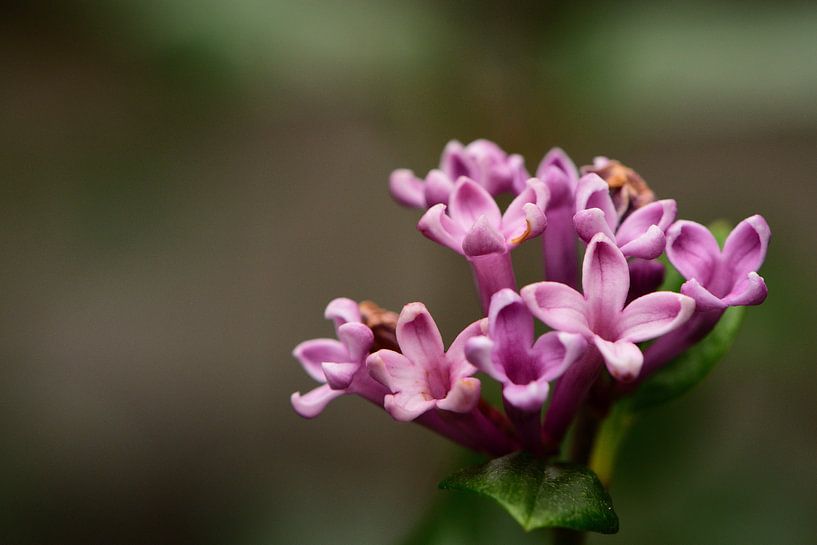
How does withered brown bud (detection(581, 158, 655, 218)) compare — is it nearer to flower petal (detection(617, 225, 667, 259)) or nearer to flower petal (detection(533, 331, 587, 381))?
flower petal (detection(617, 225, 667, 259))

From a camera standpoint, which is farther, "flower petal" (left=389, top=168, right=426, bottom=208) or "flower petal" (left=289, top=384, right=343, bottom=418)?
"flower petal" (left=389, top=168, right=426, bottom=208)

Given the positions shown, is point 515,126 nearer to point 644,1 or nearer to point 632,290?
point 644,1

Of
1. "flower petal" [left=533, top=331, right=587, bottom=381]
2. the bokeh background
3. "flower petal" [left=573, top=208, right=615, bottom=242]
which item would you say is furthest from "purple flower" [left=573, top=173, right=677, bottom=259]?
the bokeh background

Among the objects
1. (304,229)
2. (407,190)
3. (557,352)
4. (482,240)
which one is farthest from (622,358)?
(304,229)

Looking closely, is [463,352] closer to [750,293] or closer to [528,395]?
[528,395]

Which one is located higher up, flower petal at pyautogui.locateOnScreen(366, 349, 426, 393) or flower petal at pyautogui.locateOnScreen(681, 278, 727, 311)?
flower petal at pyautogui.locateOnScreen(681, 278, 727, 311)

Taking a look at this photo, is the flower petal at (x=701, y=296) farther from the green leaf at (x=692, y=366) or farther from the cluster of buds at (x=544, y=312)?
the green leaf at (x=692, y=366)

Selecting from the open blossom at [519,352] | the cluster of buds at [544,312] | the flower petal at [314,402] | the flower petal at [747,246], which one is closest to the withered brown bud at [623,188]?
the cluster of buds at [544,312]
